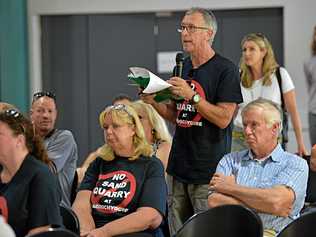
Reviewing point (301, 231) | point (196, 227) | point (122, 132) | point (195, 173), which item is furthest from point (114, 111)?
point (301, 231)

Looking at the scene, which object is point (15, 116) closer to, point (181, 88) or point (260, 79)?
point (181, 88)

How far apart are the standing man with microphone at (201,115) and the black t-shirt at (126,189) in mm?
284

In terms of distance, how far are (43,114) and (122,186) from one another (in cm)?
122

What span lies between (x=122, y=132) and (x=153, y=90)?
0.94 feet

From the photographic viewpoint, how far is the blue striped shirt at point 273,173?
152 inches

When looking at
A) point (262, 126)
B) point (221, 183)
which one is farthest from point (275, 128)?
point (221, 183)

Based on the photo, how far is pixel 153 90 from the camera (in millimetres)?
4141

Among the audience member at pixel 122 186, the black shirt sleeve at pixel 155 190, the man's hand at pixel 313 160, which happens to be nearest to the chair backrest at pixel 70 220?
the audience member at pixel 122 186

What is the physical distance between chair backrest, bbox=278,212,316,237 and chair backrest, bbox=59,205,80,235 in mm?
995

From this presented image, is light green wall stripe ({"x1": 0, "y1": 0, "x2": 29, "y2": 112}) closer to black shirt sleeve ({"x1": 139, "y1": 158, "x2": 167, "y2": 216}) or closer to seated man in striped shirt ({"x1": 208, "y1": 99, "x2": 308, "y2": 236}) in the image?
black shirt sleeve ({"x1": 139, "y1": 158, "x2": 167, "y2": 216})

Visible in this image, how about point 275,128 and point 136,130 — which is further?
point 136,130

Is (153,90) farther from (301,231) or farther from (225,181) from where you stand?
(301,231)

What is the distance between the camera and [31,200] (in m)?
3.22

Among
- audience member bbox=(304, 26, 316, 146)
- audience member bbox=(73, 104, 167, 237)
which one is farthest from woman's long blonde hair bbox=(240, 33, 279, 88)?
audience member bbox=(73, 104, 167, 237)
